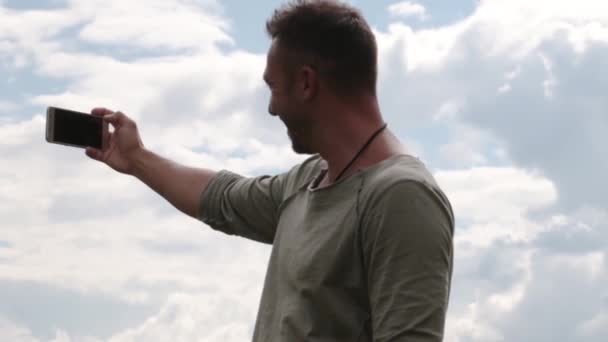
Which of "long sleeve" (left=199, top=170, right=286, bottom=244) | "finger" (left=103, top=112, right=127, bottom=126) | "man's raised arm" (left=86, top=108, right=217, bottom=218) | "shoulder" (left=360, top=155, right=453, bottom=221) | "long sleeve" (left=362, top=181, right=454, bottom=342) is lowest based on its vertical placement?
"long sleeve" (left=362, top=181, right=454, bottom=342)

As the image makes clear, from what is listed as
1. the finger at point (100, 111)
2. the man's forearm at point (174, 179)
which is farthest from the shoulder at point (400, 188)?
the finger at point (100, 111)

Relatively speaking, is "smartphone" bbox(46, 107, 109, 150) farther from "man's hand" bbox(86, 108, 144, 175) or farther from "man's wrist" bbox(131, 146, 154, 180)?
"man's wrist" bbox(131, 146, 154, 180)

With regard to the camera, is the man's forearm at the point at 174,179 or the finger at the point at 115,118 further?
the finger at the point at 115,118

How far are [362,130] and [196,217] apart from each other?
1.90 meters

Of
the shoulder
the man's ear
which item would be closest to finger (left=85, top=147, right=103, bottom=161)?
the man's ear

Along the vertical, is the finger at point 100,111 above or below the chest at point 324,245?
above

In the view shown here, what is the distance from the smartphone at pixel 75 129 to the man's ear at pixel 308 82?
2.05 metres

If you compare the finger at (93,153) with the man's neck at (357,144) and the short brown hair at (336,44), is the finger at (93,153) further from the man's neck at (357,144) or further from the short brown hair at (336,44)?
the man's neck at (357,144)

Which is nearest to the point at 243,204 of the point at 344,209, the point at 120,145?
the point at 120,145

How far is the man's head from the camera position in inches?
193

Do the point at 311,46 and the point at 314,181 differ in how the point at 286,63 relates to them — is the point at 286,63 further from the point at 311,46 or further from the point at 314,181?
the point at 314,181

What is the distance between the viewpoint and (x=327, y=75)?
16.1 feet

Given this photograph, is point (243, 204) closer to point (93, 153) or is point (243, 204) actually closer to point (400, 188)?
point (93, 153)

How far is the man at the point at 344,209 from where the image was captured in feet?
14.0
